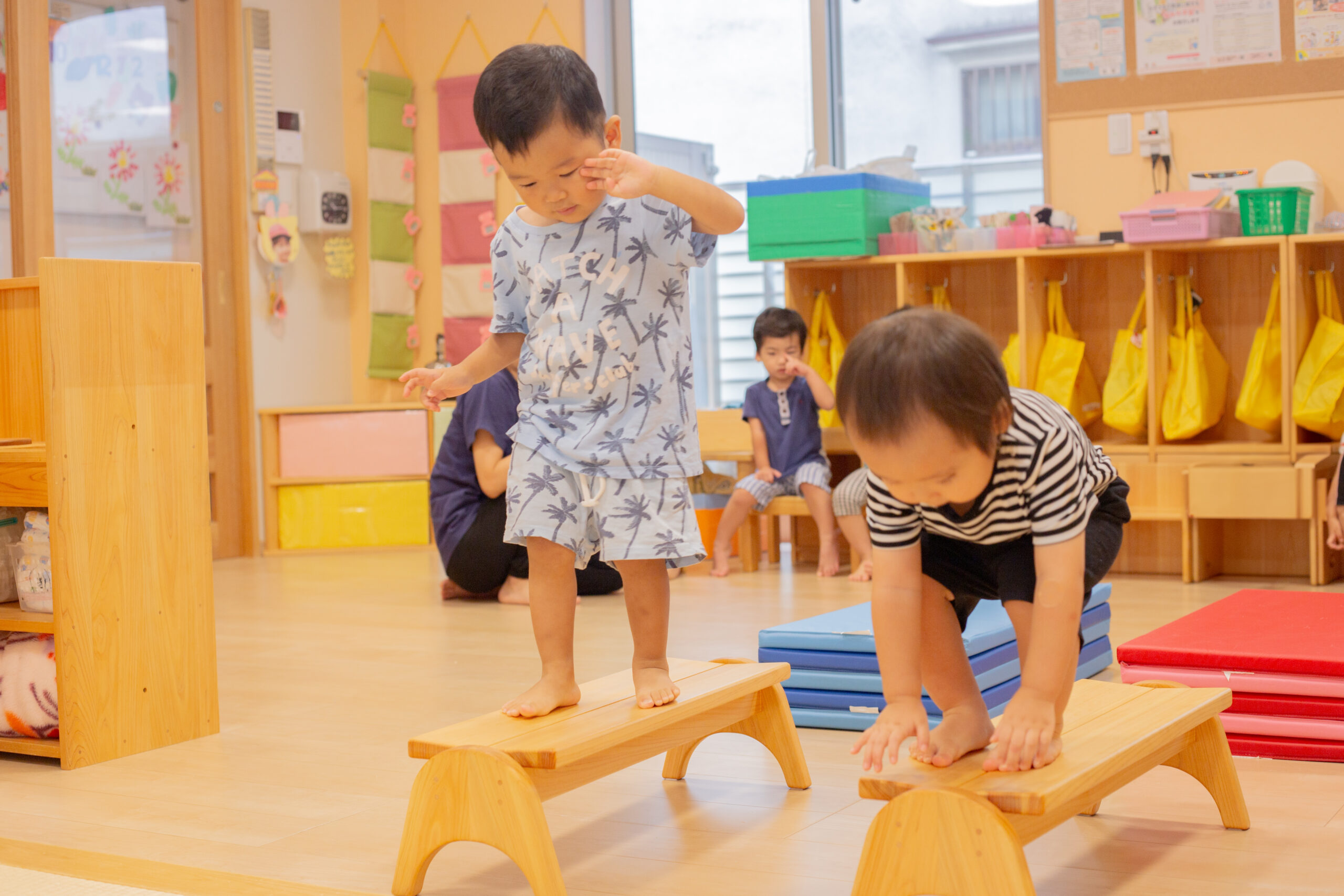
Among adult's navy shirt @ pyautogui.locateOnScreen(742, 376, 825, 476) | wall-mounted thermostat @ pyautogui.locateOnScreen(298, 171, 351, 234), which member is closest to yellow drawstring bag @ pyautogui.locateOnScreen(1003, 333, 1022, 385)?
adult's navy shirt @ pyautogui.locateOnScreen(742, 376, 825, 476)

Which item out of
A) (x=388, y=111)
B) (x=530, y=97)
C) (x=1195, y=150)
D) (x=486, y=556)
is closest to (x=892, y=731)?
(x=530, y=97)

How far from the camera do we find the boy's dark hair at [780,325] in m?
4.81

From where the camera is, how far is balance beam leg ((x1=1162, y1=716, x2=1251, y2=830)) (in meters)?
1.95

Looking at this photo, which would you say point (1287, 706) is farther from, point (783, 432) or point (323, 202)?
point (323, 202)

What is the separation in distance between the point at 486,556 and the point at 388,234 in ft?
8.46

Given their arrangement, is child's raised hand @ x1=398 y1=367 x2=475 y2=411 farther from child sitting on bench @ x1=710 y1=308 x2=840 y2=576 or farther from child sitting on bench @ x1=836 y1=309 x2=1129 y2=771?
child sitting on bench @ x1=710 y1=308 x2=840 y2=576

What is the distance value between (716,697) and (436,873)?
1.54ft

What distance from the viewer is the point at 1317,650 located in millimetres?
2303

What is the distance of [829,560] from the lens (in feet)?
15.3

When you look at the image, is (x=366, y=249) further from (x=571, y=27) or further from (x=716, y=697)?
(x=716, y=697)

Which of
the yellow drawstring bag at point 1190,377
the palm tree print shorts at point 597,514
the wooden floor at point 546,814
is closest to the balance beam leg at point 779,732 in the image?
the wooden floor at point 546,814

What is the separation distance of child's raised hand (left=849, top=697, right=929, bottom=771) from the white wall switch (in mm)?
3738

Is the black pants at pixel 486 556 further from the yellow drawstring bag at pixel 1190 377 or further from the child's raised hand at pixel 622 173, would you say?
the child's raised hand at pixel 622 173

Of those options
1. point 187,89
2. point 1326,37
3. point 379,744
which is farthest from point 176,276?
point 1326,37
